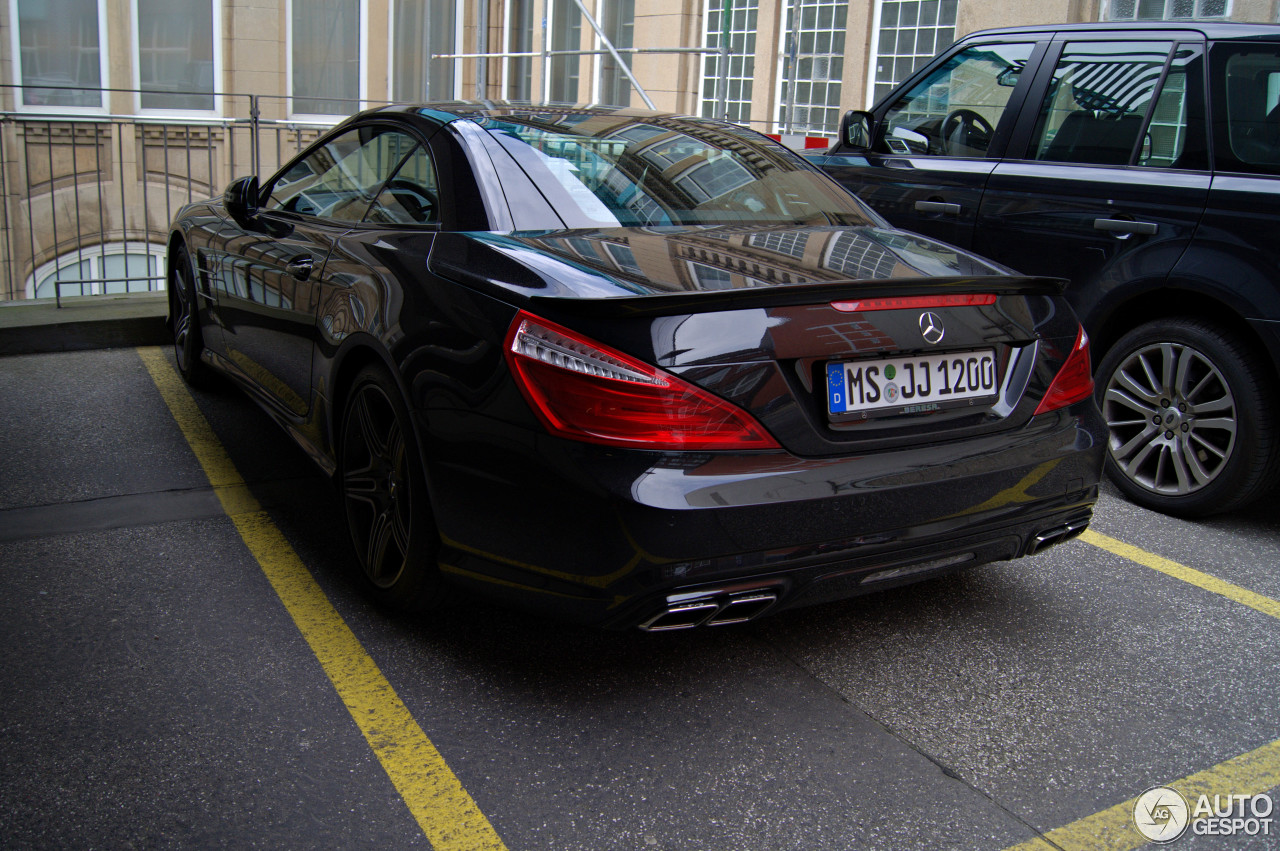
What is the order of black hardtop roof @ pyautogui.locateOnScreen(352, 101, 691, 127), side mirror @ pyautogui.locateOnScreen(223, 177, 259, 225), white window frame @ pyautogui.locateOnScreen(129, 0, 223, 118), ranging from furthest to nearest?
white window frame @ pyautogui.locateOnScreen(129, 0, 223, 118) → side mirror @ pyautogui.locateOnScreen(223, 177, 259, 225) → black hardtop roof @ pyautogui.locateOnScreen(352, 101, 691, 127)

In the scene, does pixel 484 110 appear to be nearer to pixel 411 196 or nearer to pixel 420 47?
pixel 411 196

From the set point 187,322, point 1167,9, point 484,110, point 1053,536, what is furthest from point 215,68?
point 1053,536

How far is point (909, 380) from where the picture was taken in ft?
8.88

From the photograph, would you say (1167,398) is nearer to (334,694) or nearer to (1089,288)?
(1089,288)

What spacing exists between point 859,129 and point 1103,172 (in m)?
1.50

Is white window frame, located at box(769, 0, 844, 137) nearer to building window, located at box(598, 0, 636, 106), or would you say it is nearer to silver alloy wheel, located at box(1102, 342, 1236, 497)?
building window, located at box(598, 0, 636, 106)

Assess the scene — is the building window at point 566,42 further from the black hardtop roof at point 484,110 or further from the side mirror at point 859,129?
the black hardtop roof at point 484,110

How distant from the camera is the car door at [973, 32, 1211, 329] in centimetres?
441

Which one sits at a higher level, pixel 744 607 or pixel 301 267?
pixel 301 267

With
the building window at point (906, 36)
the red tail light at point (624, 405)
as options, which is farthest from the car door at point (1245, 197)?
the building window at point (906, 36)

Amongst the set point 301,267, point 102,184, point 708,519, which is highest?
point 301,267

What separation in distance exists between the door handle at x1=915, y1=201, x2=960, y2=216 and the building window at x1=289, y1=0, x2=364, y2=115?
15.1 meters

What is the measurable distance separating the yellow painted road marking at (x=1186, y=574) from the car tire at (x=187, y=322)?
13.2 feet

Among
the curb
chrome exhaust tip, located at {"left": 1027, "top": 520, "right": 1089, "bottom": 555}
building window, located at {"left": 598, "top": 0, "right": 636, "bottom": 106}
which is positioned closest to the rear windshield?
chrome exhaust tip, located at {"left": 1027, "top": 520, "right": 1089, "bottom": 555}
